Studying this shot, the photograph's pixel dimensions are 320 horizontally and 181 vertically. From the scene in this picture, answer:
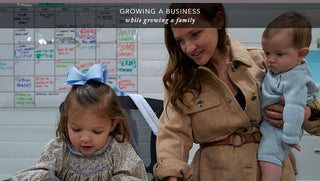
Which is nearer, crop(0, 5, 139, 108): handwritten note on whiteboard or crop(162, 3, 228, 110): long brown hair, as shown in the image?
crop(162, 3, 228, 110): long brown hair

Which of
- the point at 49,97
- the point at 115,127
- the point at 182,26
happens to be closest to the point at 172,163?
the point at 115,127

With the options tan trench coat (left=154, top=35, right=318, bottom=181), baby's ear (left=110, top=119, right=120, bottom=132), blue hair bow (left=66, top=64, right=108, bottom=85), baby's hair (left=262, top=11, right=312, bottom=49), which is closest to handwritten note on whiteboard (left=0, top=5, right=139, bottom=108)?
blue hair bow (left=66, top=64, right=108, bottom=85)

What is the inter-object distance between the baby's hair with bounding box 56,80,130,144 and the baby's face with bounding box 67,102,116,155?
21 millimetres

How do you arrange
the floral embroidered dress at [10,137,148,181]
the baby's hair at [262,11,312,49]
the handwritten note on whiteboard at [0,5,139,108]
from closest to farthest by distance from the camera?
the baby's hair at [262,11,312,49] < the floral embroidered dress at [10,137,148,181] < the handwritten note on whiteboard at [0,5,139,108]

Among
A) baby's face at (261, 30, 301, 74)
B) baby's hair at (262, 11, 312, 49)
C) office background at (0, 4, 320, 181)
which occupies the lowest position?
office background at (0, 4, 320, 181)

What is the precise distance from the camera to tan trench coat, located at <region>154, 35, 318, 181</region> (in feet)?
3.73

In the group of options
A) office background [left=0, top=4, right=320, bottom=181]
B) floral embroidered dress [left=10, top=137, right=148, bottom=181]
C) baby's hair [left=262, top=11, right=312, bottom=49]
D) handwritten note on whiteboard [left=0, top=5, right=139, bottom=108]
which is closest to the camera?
baby's hair [left=262, top=11, right=312, bottom=49]

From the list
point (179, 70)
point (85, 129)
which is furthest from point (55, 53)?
point (179, 70)

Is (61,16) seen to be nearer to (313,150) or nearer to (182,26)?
(182,26)

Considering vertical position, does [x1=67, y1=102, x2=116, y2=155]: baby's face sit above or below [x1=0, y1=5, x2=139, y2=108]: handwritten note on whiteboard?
below

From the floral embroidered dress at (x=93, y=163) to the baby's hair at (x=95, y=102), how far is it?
46 mm

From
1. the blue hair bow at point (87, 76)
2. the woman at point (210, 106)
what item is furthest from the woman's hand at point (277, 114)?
the blue hair bow at point (87, 76)

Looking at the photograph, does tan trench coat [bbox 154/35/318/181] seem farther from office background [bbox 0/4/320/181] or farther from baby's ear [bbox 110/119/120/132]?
office background [bbox 0/4/320/181]

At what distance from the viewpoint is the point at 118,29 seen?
2096 millimetres
